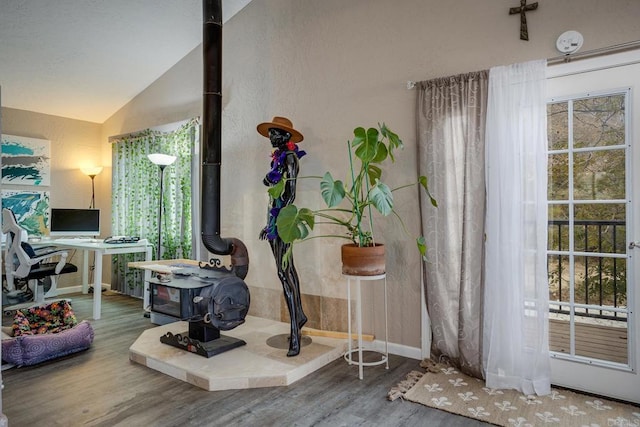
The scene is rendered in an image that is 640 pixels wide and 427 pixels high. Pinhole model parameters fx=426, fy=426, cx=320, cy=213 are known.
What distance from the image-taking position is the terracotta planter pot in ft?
8.90

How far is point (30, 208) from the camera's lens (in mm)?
5238

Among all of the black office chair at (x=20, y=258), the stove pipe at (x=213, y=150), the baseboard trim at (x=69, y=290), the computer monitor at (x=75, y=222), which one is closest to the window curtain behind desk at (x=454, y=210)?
the stove pipe at (x=213, y=150)

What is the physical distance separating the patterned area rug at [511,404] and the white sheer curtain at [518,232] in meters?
0.10

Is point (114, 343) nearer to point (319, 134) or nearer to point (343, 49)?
point (319, 134)

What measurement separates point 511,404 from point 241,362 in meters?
1.67

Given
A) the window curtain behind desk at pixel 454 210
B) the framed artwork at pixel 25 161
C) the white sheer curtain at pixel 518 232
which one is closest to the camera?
the white sheer curtain at pixel 518 232

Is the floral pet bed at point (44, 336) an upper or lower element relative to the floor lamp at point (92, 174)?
lower

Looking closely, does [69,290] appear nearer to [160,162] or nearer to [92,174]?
[92,174]

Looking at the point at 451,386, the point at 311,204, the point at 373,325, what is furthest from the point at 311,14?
the point at 451,386

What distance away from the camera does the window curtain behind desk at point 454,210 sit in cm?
271

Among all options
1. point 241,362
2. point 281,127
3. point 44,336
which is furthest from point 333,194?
point 44,336

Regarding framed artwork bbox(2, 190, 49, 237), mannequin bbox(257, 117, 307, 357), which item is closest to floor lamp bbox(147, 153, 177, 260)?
framed artwork bbox(2, 190, 49, 237)

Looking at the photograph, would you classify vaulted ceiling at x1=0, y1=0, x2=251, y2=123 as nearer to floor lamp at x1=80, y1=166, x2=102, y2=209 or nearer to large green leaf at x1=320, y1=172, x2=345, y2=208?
floor lamp at x1=80, y1=166, x2=102, y2=209

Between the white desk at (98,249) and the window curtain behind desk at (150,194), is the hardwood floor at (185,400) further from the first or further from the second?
the window curtain behind desk at (150,194)
